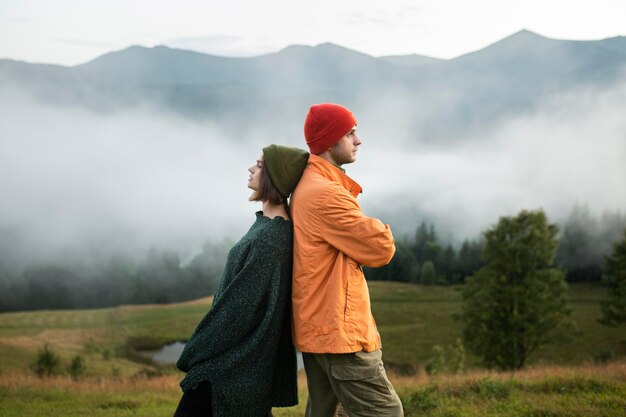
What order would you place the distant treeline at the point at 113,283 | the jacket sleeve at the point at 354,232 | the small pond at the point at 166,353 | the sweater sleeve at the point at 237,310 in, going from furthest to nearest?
the distant treeline at the point at 113,283
the small pond at the point at 166,353
the sweater sleeve at the point at 237,310
the jacket sleeve at the point at 354,232

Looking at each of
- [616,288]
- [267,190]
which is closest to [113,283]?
[616,288]

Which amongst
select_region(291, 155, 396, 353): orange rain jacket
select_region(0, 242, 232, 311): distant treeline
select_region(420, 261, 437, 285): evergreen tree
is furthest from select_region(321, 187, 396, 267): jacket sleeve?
select_region(0, 242, 232, 311): distant treeline

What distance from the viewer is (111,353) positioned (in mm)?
62688

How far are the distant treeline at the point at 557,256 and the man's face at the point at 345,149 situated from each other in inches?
3279

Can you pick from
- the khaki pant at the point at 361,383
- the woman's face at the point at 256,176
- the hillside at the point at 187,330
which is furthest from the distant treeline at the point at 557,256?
the woman's face at the point at 256,176

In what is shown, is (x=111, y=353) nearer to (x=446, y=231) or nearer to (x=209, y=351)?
(x=209, y=351)

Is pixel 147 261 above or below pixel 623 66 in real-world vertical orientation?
below

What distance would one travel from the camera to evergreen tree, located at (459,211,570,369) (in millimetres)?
35719

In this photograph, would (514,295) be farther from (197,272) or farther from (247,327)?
(197,272)

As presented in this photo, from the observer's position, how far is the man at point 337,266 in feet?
13.4

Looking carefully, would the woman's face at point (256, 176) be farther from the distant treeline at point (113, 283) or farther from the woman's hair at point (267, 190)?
the distant treeline at point (113, 283)

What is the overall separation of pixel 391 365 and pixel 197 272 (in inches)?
2815

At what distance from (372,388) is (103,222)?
192 m

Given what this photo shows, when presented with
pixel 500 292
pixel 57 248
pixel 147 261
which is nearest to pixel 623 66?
pixel 147 261
